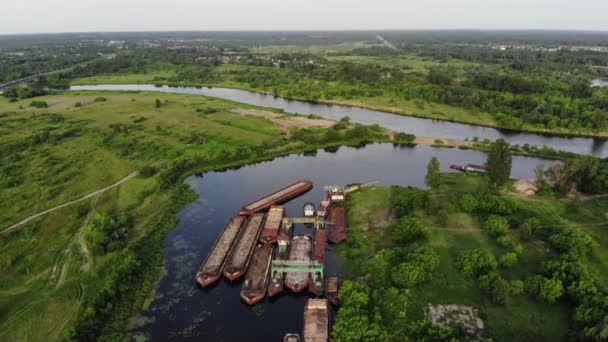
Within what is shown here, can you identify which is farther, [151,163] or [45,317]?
[151,163]

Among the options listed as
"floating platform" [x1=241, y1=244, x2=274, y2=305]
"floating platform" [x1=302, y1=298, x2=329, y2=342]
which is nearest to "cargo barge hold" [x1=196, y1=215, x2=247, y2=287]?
"floating platform" [x1=241, y1=244, x2=274, y2=305]

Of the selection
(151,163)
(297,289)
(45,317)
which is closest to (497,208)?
(297,289)

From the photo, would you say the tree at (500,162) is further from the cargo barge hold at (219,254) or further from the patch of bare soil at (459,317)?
the cargo barge hold at (219,254)

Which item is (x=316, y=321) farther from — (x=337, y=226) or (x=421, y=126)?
(x=421, y=126)

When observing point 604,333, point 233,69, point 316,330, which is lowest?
point 316,330

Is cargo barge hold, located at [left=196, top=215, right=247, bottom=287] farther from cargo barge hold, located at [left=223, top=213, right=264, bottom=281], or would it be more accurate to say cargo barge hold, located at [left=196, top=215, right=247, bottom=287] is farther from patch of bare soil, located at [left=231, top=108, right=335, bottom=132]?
patch of bare soil, located at [left=231, top=108, right=335, bottom=132]

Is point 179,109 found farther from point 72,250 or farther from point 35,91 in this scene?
point 72,250
